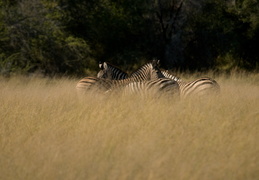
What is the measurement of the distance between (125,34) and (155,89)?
10.6 m

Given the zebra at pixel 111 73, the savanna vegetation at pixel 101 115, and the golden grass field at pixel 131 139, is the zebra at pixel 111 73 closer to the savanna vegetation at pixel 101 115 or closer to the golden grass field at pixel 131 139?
the savanna vegetation at pixel 101 115

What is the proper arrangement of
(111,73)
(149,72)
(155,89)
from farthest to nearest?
(111,73), (149,72), (155,89)

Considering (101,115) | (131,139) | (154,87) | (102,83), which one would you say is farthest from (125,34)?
(131,139)

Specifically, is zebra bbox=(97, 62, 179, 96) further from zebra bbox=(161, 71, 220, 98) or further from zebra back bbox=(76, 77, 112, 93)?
zebra back bbox=(76, 77, 112, 93)

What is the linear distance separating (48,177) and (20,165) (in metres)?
0.48

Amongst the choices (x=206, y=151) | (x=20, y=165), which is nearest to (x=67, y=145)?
(x=20, y=165)

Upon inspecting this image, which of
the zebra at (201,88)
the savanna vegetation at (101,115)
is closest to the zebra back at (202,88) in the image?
the zebra at (201,88)

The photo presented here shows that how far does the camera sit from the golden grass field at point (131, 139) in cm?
382

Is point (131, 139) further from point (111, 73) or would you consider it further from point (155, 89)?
point (111, 73)

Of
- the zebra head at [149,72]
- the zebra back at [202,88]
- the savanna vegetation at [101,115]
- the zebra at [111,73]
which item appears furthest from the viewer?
the zebra at [111,73]

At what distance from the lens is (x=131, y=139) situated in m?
4.89

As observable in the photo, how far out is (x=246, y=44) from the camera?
1878 cm

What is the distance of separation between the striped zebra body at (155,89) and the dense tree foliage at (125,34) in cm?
740

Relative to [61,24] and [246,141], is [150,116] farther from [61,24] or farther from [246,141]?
[61,24]
